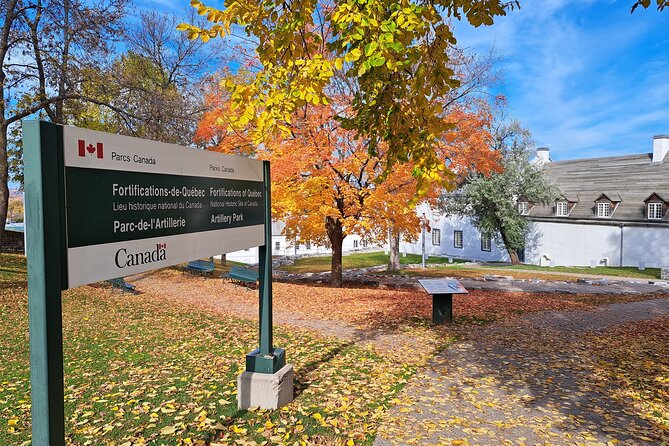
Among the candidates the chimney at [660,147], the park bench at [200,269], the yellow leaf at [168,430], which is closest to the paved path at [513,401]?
the yellow leaf at [168,430]

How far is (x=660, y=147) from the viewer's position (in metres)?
33.3

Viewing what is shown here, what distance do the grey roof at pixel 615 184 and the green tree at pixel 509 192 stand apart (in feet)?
9.77

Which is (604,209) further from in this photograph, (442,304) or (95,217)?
(95,217)

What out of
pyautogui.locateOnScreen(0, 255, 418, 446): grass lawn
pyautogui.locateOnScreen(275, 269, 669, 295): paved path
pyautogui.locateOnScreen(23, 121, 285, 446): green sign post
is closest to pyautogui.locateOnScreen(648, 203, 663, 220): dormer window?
pyautogui.locateOnScreen(275, 269, 669, 295): paved path

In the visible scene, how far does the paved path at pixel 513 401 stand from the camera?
160 inches

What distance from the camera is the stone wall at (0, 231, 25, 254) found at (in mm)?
27641

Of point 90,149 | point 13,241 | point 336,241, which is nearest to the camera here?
point 90,149

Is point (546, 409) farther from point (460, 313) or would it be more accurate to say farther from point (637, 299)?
point (637, 299)

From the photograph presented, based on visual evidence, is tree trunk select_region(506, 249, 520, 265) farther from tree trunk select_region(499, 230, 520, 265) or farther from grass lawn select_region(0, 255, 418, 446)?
grass lawn select_region(0, 255, 418, 446)

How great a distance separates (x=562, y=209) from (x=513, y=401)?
109ft

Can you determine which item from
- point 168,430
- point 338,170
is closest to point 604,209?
point 338,170

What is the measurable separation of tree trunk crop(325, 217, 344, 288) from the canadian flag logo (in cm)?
1293

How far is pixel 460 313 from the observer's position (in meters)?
10.4

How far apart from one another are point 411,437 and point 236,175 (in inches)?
120
